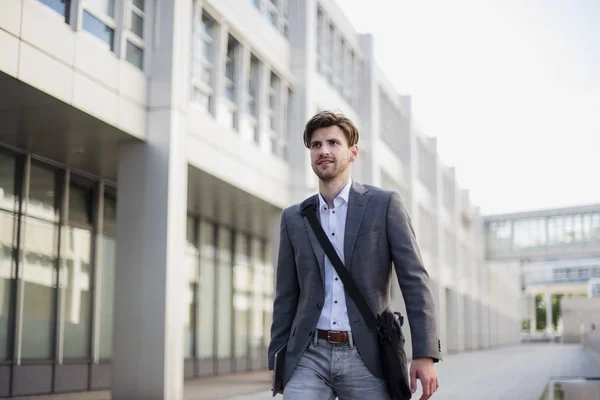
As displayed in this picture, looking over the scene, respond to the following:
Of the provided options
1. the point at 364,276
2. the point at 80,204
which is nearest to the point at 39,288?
the point at 80,204

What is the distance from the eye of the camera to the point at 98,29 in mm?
12680

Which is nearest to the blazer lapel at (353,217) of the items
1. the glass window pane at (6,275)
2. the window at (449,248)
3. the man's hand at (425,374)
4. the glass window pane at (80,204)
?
the man's hand at (425,374)

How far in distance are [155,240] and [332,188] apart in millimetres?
9861

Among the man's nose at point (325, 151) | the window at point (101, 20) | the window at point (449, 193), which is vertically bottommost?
the man's nose at point (325, 151)

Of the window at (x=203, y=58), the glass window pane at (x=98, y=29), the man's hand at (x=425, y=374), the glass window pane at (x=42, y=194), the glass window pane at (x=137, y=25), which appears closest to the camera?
the man's hand at (x=425, y=374)

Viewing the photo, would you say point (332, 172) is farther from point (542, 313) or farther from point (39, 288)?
point (542, 313)

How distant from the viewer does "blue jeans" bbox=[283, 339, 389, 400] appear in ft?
11.0

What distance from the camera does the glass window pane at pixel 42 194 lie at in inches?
579

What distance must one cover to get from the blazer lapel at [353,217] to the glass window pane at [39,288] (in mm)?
11864

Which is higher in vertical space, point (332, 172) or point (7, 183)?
point (7, 183)

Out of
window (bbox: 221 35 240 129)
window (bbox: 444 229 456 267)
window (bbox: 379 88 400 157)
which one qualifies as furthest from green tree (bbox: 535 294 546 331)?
window (bbox: 221 35 240 129)

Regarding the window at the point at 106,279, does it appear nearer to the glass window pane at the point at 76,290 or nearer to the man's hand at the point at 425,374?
the glass window pane at the point at 76,290

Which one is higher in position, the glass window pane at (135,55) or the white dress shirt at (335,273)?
the glass window pane at (135,55)

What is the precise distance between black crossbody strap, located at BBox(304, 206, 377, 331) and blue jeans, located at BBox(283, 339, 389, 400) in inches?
5.6
